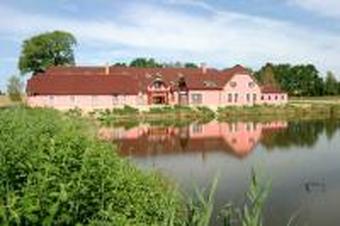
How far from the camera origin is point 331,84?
10081 cm

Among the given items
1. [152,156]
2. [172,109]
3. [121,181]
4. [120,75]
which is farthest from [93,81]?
[121,181]

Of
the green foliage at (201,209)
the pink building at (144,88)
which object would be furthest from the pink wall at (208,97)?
the green foliage at (201,209)

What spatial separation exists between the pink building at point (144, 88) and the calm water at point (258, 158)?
14370 millimetres

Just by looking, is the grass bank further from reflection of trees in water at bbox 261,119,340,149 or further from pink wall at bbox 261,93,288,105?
reflection of trees in water at bbox 261,119,340,149

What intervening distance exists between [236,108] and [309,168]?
3912 centimetres

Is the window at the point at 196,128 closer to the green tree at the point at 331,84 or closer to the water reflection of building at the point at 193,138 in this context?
the water reflection of building at the point at 193,138

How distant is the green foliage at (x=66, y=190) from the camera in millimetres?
6312

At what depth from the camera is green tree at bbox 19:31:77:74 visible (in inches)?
3290

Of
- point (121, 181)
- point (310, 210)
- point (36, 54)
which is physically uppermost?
point (36, 54)

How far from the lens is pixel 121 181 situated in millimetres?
10797

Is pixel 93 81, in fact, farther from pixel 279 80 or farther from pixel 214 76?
pixel 279 80

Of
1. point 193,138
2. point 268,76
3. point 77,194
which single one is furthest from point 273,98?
point 77,194

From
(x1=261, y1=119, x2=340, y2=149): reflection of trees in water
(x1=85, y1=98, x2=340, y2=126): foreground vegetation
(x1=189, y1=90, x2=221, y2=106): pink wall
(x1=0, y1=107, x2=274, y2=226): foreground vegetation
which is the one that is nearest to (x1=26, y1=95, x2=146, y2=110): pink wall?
(x1=85, y1=98, x2=340, y2=126): foreground vegetation

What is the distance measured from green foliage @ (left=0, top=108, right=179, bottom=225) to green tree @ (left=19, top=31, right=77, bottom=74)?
73.5m
